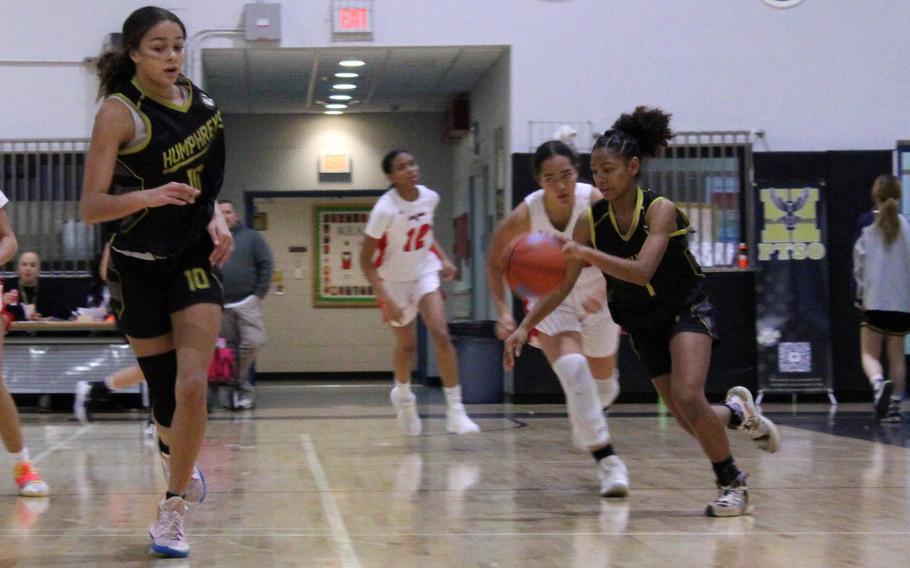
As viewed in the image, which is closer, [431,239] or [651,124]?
[651,124]

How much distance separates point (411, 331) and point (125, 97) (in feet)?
16.7

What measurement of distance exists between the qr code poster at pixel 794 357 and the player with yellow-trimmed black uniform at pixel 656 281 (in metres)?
7.35

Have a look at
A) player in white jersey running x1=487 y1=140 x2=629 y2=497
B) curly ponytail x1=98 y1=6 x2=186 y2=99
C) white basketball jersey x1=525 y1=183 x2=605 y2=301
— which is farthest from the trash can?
curly ponytail x1=98 y1=6 x2=186 y2=99

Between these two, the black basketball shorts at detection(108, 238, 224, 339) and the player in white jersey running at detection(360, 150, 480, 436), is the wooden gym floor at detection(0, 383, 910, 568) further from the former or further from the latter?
the black basketball shorts at detection(108, 238, 224, 339)

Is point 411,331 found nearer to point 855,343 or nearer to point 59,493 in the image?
point 59,493

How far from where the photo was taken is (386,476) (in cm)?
738

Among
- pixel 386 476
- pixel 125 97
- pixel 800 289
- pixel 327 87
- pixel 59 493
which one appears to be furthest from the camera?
pixel 327 87

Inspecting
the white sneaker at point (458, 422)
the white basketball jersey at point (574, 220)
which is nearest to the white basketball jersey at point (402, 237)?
the white sneaker at point (458, 422)

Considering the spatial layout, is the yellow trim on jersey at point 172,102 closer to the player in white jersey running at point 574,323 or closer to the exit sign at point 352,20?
the player in white jersey running at point 574,323

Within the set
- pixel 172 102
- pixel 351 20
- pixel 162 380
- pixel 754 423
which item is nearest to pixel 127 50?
pixel 172 102

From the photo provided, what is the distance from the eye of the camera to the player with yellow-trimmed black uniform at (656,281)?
19.0 ft

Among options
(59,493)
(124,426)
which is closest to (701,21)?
(124,426)

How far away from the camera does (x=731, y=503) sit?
581 centimetres

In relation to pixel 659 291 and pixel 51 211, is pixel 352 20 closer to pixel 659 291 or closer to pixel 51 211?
pixel 51 211
